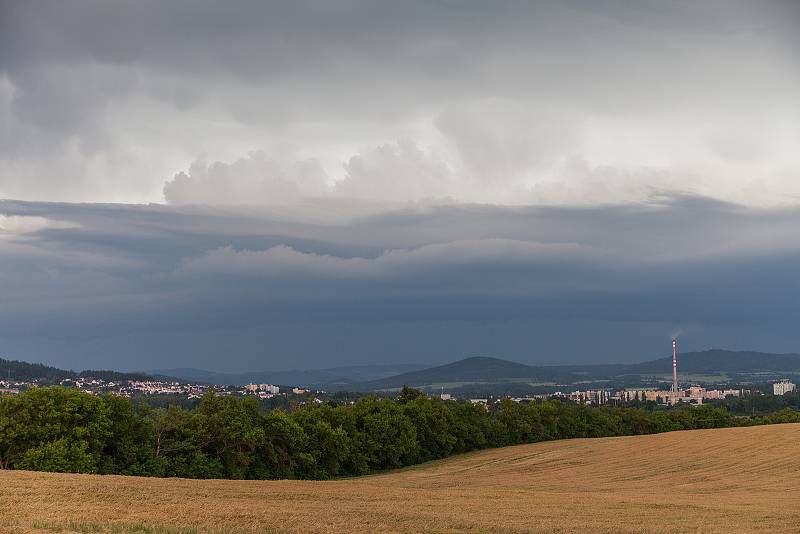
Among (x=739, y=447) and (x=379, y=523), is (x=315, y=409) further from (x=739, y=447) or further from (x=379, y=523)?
(x=379, y=523)

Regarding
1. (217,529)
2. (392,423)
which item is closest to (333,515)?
(217,529)

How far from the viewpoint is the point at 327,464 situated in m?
90.8

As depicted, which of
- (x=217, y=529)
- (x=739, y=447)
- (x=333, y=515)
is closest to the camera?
(x=217, y=529)

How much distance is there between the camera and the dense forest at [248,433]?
63.1m

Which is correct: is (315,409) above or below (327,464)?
above

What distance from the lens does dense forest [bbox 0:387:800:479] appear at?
6306cm

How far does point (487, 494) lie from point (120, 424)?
130 feet

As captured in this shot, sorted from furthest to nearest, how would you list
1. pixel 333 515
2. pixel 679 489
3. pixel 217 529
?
pixel 679 489
pixel 333 515
pixel 217 529

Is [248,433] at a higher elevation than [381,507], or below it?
below

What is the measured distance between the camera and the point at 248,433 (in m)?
79.8

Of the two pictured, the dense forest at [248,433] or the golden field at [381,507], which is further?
the dense forest at [248,433]

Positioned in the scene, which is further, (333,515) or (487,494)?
(487,494)

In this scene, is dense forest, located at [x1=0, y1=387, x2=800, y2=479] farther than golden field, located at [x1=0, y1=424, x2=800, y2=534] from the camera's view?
Yes

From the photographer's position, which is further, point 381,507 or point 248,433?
point 248,433
